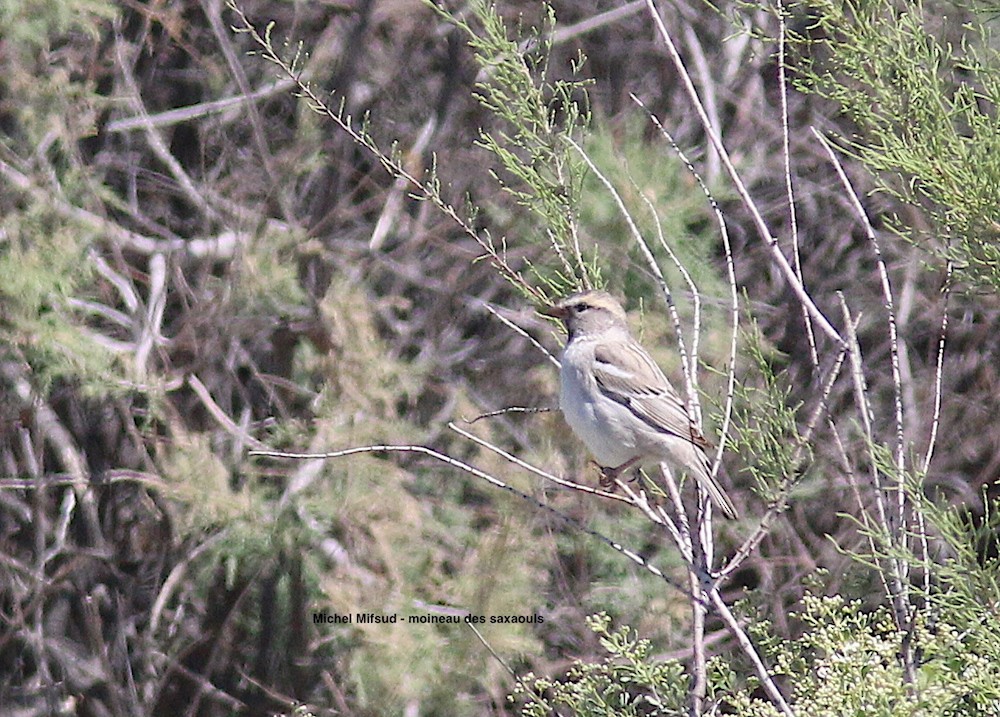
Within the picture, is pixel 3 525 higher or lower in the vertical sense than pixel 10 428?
lower

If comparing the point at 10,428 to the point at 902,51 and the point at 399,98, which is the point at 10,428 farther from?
the point at 902,51

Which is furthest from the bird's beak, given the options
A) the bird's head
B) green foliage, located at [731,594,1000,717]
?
green foliage, located at [731,594,1000,717]

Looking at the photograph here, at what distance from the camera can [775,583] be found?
20.3 ft

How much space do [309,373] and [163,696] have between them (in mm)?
1689

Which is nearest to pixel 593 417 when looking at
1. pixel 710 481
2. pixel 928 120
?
pixel 710 481

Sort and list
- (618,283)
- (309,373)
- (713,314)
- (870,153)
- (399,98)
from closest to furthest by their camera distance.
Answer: (870,153) < (618,283) < (713,314) < (309,373) < (399,98)

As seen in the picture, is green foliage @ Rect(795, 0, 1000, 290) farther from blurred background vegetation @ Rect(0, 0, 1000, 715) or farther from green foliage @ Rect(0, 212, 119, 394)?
green foliage @ Rect(0, 212, 119, 394)

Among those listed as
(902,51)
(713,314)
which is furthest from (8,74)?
(902,51)

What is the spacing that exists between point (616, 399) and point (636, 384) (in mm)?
82

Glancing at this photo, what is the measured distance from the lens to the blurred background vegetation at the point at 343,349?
5438 mm

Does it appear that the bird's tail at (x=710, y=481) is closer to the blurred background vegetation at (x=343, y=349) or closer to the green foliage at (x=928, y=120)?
the green foliage at (x=928, y=120)

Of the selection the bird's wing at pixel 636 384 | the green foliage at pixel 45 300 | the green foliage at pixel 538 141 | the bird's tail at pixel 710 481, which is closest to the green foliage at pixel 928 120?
the green foliage at pixel 538 141

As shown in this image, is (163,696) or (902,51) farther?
(163,696)

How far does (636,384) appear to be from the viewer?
13.1ft
